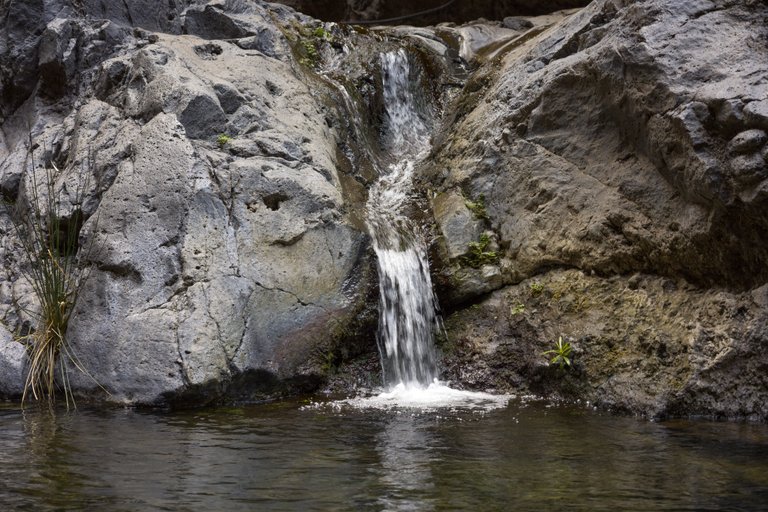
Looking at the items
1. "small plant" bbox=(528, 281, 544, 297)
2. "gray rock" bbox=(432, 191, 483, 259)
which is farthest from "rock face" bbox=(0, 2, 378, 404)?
"small plant" bbox=(528, 281, 544, 297)

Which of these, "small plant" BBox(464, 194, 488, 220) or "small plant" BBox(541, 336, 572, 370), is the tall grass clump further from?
"small plant" BBox(541, 336, 572, 370)

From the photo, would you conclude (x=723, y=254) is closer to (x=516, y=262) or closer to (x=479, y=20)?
(x=516, y=262)

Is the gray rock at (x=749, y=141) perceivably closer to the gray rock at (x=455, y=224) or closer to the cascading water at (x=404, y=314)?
the cascading water at (x=404, y=314)

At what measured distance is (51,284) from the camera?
241 inches

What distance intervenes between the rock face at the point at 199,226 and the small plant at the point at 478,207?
115cm

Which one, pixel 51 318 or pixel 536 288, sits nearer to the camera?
pixel 51 318

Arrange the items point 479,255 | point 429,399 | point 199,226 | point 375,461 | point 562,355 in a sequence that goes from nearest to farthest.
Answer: point 375,461
point 429,399
point 562,355
point 199,226
point 479,255

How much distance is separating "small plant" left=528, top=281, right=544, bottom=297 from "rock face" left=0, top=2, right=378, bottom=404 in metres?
1.43

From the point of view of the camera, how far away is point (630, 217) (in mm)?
6090

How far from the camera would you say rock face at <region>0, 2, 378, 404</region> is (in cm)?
588

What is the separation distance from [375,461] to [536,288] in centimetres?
304

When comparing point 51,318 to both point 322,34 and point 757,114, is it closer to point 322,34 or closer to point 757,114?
point 322,34

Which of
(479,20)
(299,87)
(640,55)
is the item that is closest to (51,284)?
(299,87)

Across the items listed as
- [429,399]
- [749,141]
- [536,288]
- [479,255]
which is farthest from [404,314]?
[749,141]
